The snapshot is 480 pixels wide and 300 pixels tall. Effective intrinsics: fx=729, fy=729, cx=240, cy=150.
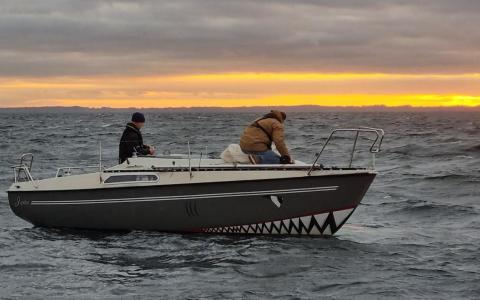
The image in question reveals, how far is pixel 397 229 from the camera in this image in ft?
51.1

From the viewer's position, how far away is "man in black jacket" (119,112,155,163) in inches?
593

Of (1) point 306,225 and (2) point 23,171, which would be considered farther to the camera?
(2) point 23,171

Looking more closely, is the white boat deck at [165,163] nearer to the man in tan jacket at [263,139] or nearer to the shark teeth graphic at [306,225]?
the man in tan jacket at [263,139]

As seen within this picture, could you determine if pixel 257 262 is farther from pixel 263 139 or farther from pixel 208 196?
pixel 263 139

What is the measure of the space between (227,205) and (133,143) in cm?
269

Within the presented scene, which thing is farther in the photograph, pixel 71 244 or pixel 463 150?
pixel 463 150

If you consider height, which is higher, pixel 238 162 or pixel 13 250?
pixel 238 162

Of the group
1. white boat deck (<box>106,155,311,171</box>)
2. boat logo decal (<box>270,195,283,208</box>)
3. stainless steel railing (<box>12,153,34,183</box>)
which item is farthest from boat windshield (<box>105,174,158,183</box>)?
boat logo decal (<box>270,195,283,208</box>)

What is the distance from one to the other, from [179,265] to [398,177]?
16.4 m

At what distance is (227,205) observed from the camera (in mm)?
13680

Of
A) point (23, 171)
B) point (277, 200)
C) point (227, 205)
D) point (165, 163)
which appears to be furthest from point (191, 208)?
point (23, 171)

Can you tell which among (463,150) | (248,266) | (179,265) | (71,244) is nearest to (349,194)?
(248,266)

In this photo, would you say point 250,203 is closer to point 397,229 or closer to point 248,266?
point 248,266

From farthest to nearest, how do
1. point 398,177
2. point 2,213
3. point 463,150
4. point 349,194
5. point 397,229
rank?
point 463,150 → point 398,177 → point 2,213 → point 397,229 → point 349,194
